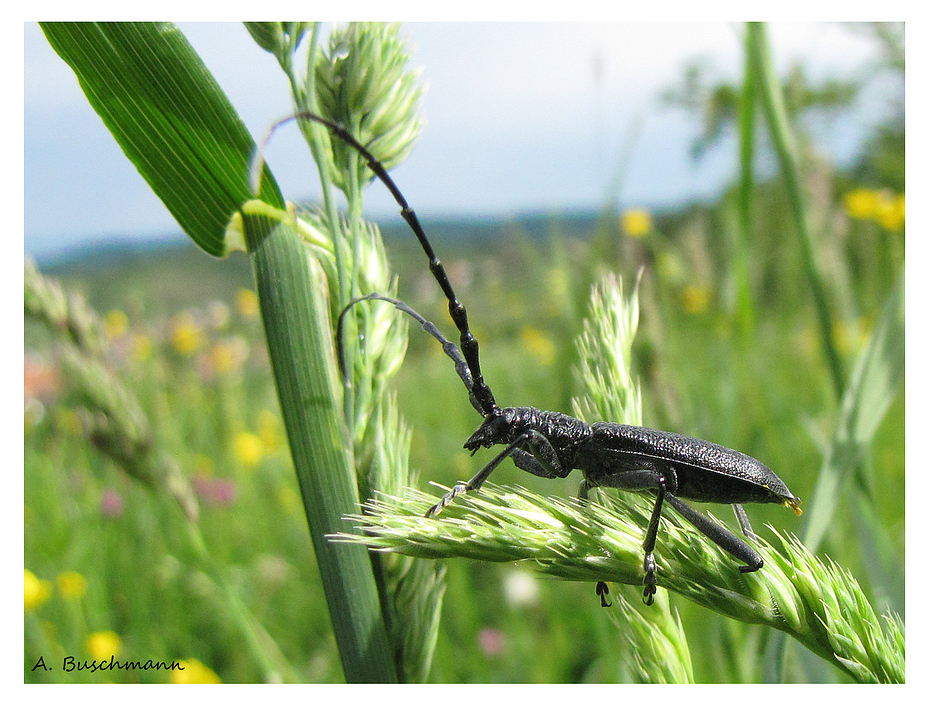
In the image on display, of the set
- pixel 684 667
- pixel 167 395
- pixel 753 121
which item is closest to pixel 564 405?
pixel 684 667

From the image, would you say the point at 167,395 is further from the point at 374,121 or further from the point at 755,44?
the point at 755,44

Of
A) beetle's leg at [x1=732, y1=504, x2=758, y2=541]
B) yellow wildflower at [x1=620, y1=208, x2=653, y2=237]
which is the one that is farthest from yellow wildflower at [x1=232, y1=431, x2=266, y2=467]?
beetle's leg at [x1=732, y1=504, x2=758, y2=541]

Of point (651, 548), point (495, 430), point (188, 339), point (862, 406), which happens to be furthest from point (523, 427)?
point (188, 339)

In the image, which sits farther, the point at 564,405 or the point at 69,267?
the point at 69,267

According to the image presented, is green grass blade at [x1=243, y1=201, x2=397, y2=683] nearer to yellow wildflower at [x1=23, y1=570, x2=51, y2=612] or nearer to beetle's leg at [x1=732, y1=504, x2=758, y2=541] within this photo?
beetle's leg at [x1=732, y1=504, x2=758, y2=541]

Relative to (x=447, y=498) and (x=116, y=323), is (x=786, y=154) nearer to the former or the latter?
(x=447, y=498)
